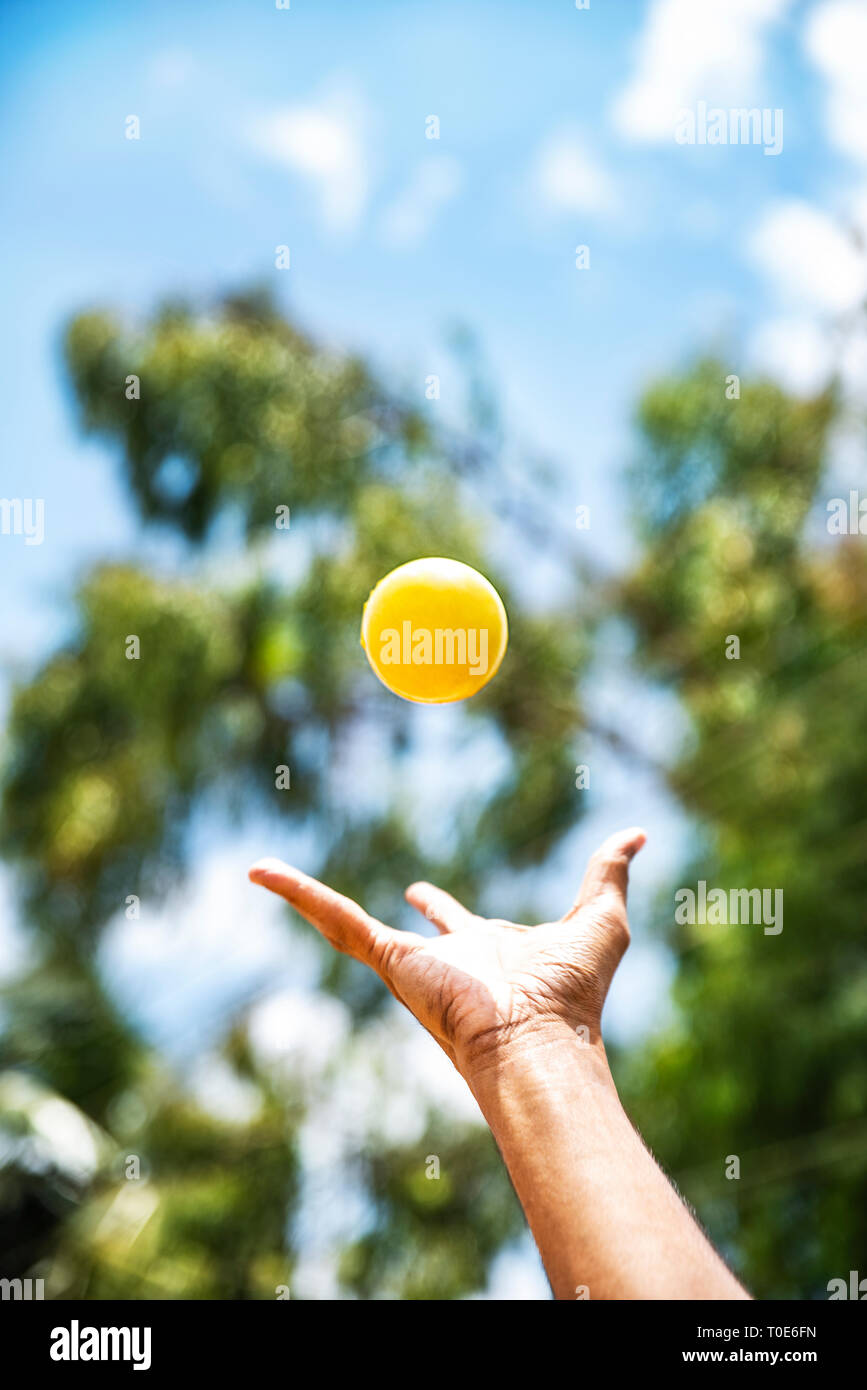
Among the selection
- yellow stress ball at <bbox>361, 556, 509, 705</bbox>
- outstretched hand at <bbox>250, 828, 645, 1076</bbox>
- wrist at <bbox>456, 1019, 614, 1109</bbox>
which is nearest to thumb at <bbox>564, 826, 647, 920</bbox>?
outstretched hand at <bbox>250, 828, 645, 1076</bbox>

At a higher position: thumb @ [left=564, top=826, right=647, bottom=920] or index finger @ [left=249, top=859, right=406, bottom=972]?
thumb @ [left=564, top=826, right=647, bottom=920]

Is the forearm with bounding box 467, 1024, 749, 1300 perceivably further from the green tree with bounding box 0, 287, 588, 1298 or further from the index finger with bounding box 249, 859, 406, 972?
the green tree with bounding box 0, 287, 588, 1298

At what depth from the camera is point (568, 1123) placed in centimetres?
118

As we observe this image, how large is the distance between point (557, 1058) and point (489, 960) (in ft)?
0.69

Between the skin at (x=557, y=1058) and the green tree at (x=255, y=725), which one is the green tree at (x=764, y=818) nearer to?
the green tree at (x=255, y=725)

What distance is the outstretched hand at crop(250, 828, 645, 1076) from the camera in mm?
1330

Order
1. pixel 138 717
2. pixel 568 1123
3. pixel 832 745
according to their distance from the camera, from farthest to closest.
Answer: pixel 138 717
pixel 832 745
pixel 568 1123

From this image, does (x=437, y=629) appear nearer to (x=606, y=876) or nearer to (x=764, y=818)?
(x=606, y=876)

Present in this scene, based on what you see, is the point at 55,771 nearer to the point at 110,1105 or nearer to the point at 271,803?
the point at 271,803
